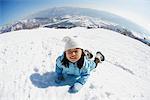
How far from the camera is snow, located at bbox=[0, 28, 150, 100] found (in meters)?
1.27

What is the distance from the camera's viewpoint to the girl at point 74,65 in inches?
50.4

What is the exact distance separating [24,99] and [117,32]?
1.29 meters

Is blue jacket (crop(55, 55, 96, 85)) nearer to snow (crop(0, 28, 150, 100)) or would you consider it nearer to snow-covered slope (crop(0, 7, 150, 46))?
snow (crop(0, 28, 150, 100))

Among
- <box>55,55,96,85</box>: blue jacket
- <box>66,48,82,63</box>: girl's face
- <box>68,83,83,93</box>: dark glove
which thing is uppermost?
<box>66,48,82,63</box>: girl's face

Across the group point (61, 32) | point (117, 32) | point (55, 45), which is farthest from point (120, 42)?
point (55, 45)

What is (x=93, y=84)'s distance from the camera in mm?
1332

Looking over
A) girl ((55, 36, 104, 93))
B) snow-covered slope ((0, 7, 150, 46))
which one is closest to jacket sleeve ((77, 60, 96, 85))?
girl ((55, 36, 104, 93))

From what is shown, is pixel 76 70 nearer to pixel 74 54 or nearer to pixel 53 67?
pixel 74 54

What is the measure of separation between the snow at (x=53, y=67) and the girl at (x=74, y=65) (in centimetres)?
4

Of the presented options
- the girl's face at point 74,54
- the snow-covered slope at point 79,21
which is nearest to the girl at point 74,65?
the girl's face at point 74,54

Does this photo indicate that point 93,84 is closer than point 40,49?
Yes

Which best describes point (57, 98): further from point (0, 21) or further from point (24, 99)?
point (0, 21)

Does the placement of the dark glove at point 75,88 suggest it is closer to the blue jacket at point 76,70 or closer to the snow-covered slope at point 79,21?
the blue jacket at point 76,70

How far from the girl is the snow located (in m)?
0.04
